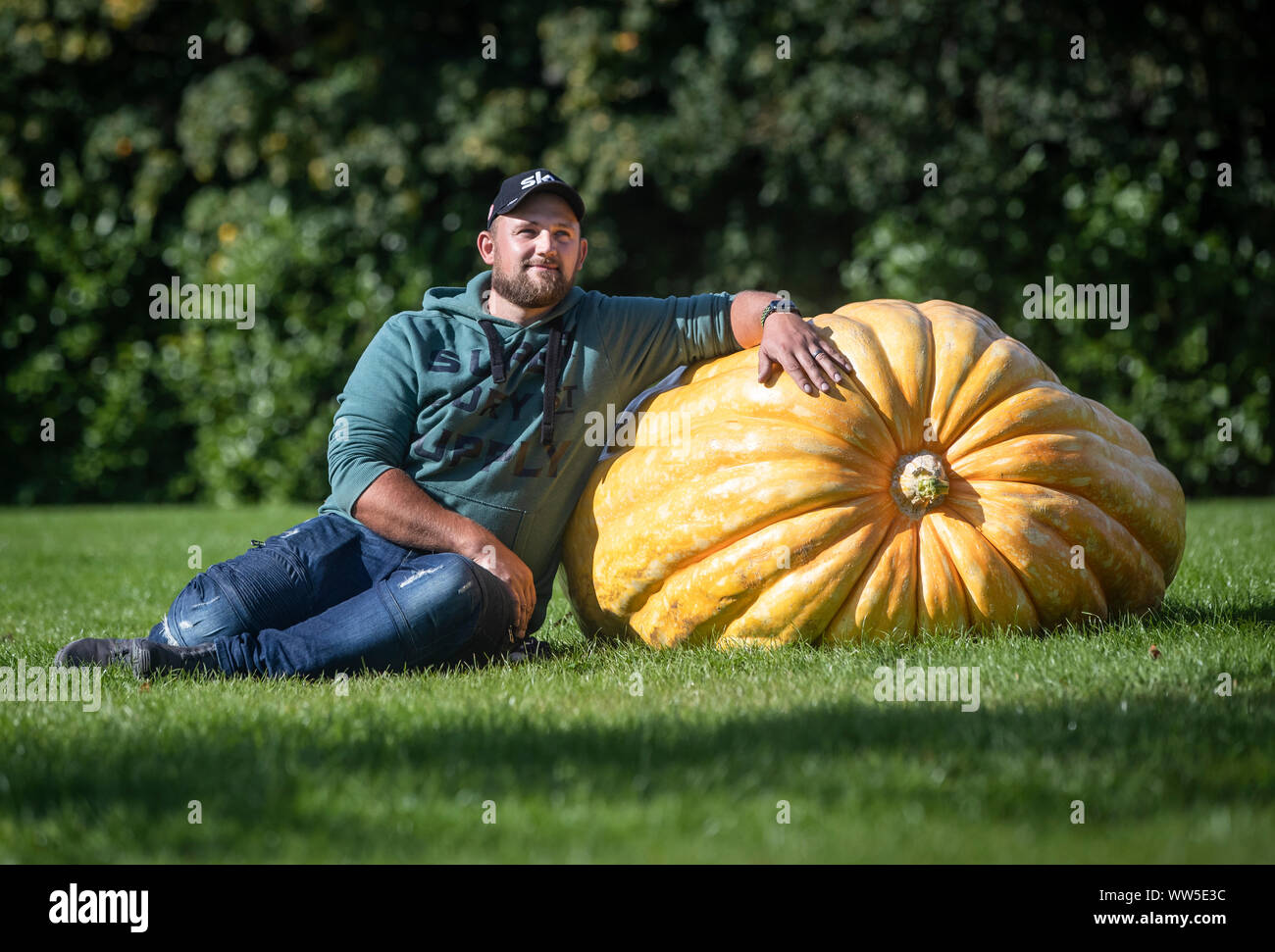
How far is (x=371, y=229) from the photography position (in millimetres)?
10125

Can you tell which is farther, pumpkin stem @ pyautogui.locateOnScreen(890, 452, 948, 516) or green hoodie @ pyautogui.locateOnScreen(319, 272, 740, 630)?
green hoodie @ pyautogui.locateOnScreen(319, 272, 740, 630)

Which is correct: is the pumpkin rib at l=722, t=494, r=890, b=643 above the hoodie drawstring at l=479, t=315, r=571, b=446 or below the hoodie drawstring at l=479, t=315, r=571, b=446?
below

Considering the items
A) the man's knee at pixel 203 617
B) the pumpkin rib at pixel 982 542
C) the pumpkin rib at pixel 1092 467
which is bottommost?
the man's knee at pixel 203 617

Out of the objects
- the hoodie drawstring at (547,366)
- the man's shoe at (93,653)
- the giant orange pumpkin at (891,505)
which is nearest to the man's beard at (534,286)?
the hoodie drawstring at (547,366)

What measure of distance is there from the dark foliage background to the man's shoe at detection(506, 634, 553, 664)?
21.1 ft

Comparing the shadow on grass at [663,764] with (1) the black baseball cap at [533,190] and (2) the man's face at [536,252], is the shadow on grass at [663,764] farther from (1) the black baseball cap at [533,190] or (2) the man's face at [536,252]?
(1) the black baseball cap at [533,190]

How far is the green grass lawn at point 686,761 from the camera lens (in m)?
1.86

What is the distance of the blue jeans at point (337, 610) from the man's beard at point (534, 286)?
0.89 metres

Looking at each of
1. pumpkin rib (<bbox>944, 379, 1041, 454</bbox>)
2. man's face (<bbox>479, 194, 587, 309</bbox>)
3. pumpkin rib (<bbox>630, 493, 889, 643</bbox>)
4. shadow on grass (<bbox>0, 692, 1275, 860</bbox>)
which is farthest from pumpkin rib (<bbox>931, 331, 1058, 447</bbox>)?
man's face (<bbox>479, 194, 587, 309</bbox>)

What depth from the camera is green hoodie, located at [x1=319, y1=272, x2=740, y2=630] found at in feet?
11.6

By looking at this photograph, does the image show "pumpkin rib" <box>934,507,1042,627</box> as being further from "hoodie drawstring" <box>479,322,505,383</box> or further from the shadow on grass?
"hoodie drawstring" <box>479,322,505,383</box>

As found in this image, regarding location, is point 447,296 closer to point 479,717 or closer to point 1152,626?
point 479,717

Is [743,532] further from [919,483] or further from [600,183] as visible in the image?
[600,183]

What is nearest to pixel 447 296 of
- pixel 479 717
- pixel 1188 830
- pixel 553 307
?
pixel 553 307
